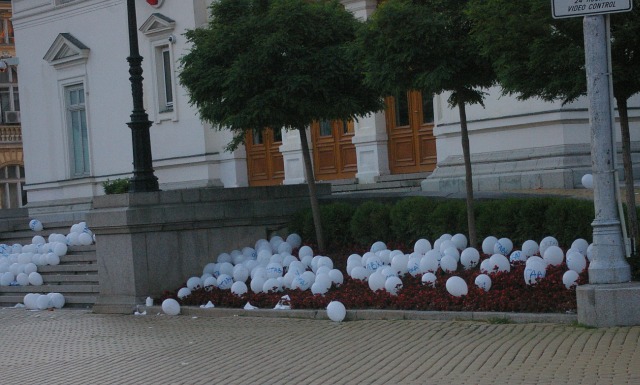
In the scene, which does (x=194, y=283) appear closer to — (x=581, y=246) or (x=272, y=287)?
(x=272, y=287)

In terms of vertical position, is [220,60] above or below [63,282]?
above

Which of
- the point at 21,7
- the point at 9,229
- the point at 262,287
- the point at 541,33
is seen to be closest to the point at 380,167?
the point at 9,229

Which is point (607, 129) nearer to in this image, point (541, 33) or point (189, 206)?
point (541, 33)

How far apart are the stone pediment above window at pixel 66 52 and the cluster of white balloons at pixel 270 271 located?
673 inches

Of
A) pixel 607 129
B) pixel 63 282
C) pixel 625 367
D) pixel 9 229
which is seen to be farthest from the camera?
pixel 9 229

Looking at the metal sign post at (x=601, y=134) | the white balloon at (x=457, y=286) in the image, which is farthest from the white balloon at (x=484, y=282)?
the metal sign post at (x=601, y=134)

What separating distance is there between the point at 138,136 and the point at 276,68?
2.60 m

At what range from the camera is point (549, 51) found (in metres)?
12.9

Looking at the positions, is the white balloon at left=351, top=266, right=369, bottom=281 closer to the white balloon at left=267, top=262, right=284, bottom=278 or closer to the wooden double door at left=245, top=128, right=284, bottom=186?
the white balloon at left=267, top=262, right=284, bottom=278

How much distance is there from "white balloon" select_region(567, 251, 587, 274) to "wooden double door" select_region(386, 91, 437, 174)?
12.1 m

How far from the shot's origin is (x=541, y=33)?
13.0 meters

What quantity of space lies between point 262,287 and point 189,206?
96.5 inches

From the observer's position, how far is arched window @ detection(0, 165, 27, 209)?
57625mm

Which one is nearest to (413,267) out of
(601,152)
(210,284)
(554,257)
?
(554,257)
